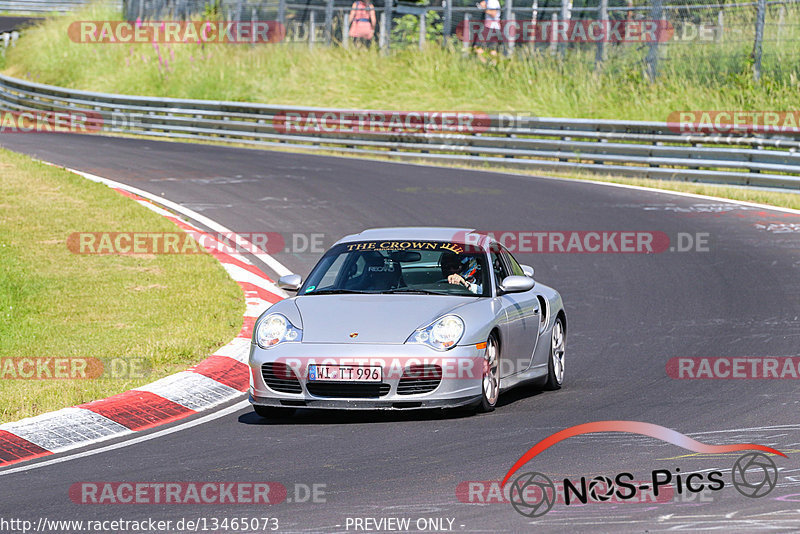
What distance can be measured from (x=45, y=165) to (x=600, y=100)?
14442 millimetres

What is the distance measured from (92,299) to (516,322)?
5529 mm

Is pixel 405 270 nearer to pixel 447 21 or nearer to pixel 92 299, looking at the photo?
pixel 92 299

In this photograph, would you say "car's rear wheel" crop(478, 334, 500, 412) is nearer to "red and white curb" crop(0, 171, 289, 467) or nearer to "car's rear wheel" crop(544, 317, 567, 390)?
"car's rear wheel" crop(544, 317, 567, 390)

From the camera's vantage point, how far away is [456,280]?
30.5 ft

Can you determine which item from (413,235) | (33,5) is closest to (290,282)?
(413,235)

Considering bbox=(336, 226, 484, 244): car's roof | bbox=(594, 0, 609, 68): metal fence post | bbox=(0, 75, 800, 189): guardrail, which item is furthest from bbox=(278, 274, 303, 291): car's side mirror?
bbox=(594, 0, 609, 68): metal fence post

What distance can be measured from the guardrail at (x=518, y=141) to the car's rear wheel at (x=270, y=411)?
13.9m

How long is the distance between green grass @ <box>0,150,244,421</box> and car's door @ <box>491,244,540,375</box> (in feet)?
9.13

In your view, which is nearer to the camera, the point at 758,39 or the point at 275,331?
the point at 275,331

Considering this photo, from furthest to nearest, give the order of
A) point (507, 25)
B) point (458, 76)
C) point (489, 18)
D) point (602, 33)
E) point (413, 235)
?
point (458, 76), point (489, 18), point (507, 25), point (602, 33), point (413, 235)

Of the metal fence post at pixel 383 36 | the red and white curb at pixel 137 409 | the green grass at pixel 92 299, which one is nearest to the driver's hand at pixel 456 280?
the red and white curb at pixel 137 409

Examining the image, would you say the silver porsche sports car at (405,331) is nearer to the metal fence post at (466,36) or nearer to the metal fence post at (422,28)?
the metal fence post at (466,36)

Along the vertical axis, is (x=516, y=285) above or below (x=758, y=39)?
below

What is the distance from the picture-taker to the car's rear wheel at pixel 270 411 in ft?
27.8
